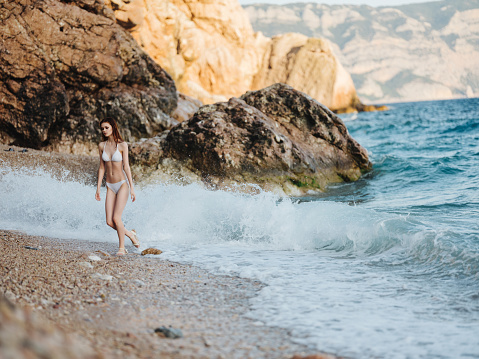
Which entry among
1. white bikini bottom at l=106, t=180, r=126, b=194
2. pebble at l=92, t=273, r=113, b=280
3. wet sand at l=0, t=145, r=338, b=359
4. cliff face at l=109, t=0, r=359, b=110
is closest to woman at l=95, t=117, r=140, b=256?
white bikini bottom at l=106, t=180, r=126, b=194

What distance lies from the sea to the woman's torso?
1.12 meters

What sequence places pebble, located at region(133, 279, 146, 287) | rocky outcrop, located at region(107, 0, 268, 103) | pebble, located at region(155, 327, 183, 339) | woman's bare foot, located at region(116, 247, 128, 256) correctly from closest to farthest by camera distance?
pebble, located at region(155, 327, 183, 339) → pebble, located at region(133, 279, 146, 287) → woman's bare foot, located at region(116, 247, 128, 256) → rocky outcrop, located at region(107, 0, 268, 103)

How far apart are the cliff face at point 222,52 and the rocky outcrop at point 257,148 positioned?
47.4 feet

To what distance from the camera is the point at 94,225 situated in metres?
6.79

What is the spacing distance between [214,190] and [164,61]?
28758mm

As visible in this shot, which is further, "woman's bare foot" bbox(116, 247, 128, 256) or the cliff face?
the cliff face

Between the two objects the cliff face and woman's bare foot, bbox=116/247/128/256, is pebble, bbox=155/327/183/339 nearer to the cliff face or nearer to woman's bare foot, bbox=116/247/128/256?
woman's bare foot, bbox=116/247/128/256

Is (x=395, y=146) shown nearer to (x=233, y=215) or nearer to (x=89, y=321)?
(x=233, y=215)

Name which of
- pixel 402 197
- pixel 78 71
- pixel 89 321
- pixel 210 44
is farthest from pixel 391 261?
pixel 210 44

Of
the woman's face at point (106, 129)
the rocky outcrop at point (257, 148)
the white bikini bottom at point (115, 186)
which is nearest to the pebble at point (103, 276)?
the white bikini bottom at point (115, 186)

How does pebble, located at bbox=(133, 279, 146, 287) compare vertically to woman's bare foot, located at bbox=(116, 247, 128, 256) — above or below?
above

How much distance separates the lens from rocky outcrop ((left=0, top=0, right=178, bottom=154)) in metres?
11.3

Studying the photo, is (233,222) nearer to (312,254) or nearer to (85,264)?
(312,254)

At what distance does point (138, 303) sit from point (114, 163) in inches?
94.5
